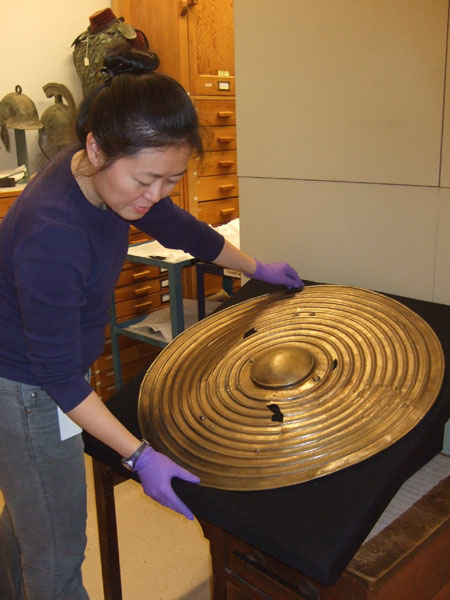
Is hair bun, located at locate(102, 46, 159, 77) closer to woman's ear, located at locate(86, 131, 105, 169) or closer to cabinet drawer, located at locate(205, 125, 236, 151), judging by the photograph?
woman's ear, located at locate(86, 131, 105, 169)

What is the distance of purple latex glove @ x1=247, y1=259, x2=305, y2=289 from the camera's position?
1.58 meters

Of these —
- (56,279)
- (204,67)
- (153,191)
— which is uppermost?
(204,67)

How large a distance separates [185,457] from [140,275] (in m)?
2.22

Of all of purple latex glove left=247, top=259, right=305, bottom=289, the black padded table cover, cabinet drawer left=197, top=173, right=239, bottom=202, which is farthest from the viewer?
cabinet drawer left=197, top=173, right=239, bottom=202

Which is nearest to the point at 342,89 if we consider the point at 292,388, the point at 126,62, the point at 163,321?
the point at 126,62

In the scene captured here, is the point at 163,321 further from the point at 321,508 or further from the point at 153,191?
the point at 321,508

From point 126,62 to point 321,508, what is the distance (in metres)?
0.79

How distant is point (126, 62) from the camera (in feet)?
3.57

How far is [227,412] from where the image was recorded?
3.95ft

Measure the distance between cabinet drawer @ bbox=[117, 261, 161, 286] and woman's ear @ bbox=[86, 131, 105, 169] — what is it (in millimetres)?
2128

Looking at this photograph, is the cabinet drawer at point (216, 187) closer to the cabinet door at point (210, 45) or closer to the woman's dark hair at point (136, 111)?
the cabinet door at point (210, 45)

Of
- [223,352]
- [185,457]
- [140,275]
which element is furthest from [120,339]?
[185,457]

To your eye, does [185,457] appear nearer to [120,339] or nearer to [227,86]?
[120,339]

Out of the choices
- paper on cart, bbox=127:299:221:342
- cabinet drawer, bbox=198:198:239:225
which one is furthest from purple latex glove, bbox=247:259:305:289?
cabinet drawer, bbox=198:198:239:225
